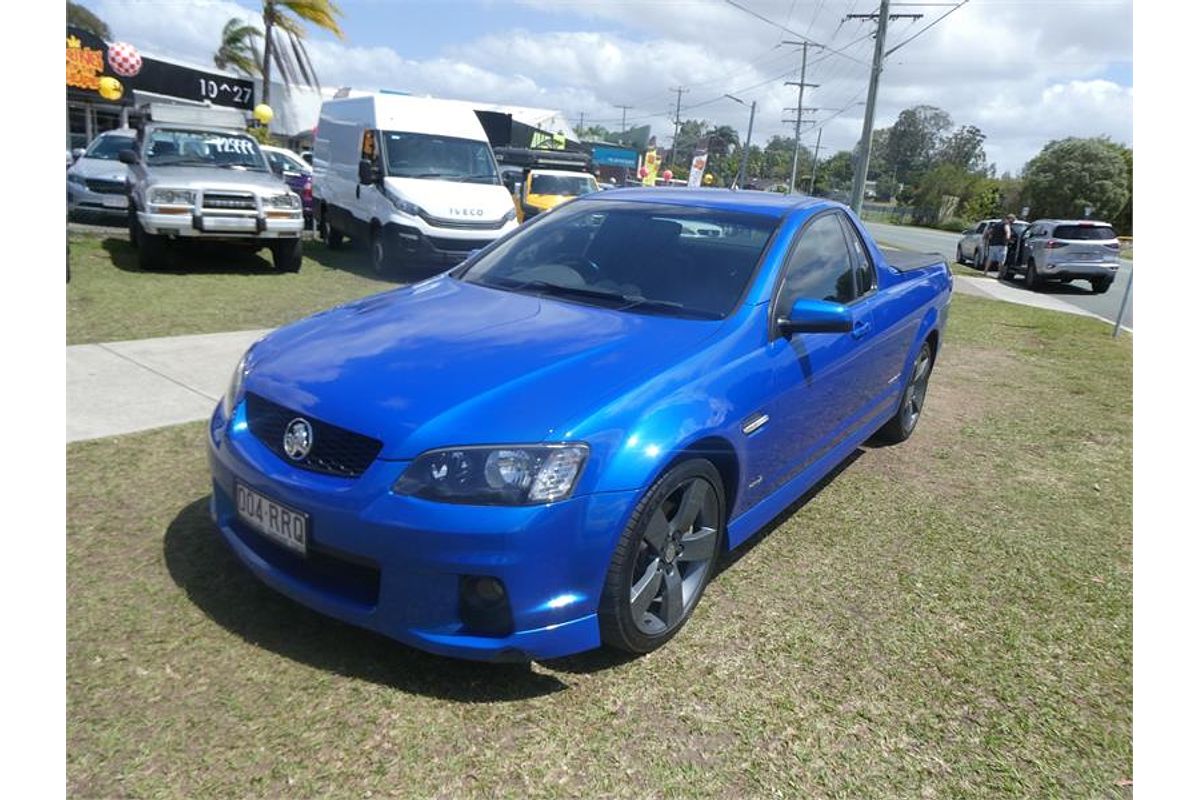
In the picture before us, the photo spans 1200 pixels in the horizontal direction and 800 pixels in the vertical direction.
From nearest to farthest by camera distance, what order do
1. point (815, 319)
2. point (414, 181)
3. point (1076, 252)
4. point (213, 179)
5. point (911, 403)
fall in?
point (815, 319)
point (911, 403)
point (213, 179)
point (414, 181)
point (1076, 252)

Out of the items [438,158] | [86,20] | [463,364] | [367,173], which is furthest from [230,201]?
[86,20]

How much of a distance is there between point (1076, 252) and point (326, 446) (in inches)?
808

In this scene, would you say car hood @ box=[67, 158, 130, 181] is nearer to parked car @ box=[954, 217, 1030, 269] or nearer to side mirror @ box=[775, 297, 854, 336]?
side mirror @ box=[775, 297, 854, 336]

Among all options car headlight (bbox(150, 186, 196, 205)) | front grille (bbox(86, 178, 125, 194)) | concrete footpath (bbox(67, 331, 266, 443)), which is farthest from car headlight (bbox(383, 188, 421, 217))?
front grille (bbox(86, 178, 125, 194))

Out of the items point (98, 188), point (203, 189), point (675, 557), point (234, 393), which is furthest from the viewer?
point (98, 188)

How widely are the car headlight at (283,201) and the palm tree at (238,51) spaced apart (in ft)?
89.4

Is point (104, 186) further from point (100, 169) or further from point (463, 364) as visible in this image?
point (463, 364)

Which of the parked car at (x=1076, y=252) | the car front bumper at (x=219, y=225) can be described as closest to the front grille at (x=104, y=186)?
the car front bumper at (x=219, y=225)

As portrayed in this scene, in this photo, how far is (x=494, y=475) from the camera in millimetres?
2436

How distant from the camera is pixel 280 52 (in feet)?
105

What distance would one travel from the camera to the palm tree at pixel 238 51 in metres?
33.6

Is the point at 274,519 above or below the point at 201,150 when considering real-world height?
below
